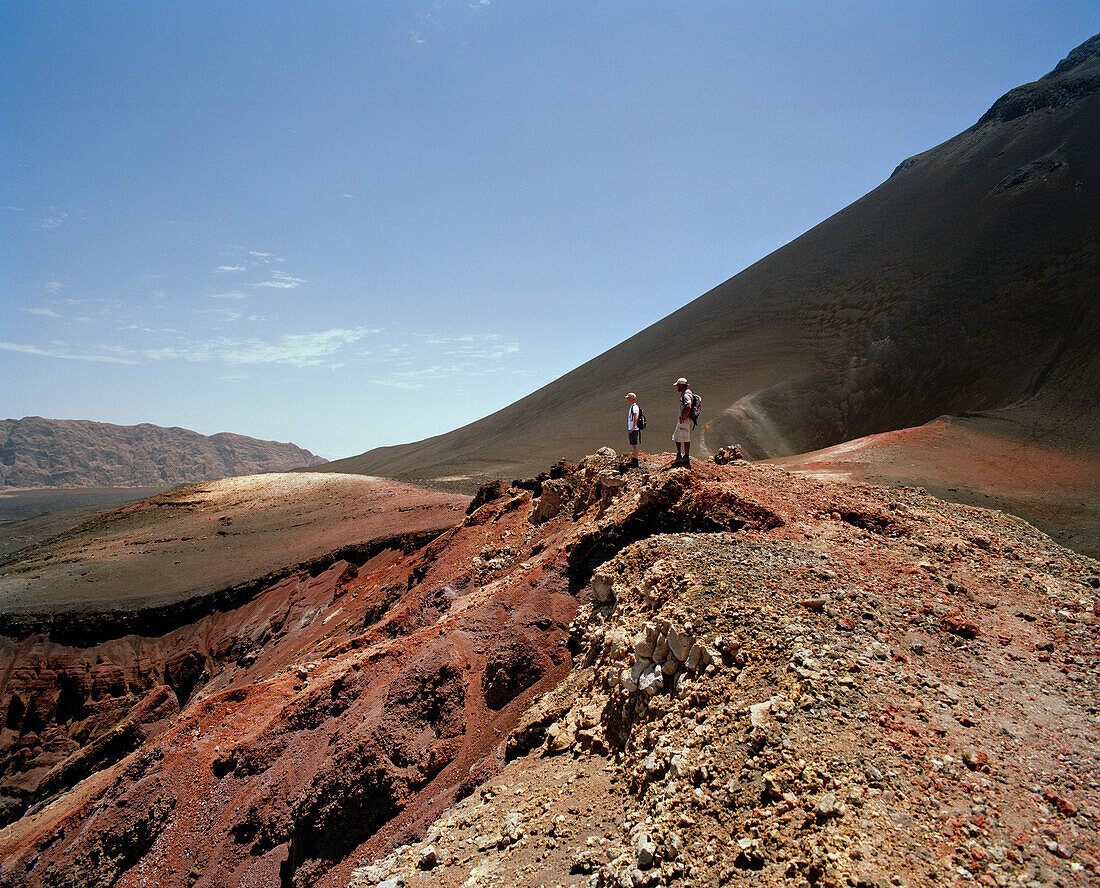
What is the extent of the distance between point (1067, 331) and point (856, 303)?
38.0 ft

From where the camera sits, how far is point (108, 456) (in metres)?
87.4

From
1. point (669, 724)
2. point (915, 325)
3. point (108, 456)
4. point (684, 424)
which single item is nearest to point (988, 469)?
point (684, 424)

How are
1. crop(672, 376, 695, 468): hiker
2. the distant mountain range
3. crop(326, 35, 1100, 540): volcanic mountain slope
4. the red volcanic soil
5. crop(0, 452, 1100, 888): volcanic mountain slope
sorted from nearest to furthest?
crop(0, 452, 1100, 888): volcanic mountain slope → crop(672, 376, 695, 468): hiker → the red volcanic soil → crop(326, 35, 1100, 540): volcanic mountain slope → the distant mountain range

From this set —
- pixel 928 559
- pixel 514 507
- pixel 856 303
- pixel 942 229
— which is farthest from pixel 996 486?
pixel 942 229

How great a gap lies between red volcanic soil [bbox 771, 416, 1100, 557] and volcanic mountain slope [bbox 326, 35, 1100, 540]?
0.37 m

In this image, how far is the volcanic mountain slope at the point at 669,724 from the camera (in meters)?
2.74

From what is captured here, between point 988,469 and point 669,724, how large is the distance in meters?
13.5

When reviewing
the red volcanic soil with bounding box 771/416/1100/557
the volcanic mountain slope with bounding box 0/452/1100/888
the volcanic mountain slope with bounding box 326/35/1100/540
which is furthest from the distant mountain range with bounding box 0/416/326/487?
the volcanic mountain slope with bounding box 0/452/1100/888

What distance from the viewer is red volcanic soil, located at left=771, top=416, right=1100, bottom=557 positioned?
35.6 ft

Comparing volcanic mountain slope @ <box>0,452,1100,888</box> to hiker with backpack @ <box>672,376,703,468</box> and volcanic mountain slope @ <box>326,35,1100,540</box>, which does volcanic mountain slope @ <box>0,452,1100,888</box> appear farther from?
volcanic mountain slope @ <box>326,35,1100,540</box>

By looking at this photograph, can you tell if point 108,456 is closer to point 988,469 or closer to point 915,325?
point 915,325

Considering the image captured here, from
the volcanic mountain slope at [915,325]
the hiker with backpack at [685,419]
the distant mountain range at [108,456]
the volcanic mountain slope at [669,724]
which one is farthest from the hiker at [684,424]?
the distant mountain range at [108,456]

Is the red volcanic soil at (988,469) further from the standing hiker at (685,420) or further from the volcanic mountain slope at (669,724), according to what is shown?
the standing hiker at (685,420)

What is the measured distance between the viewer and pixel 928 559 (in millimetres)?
5414
